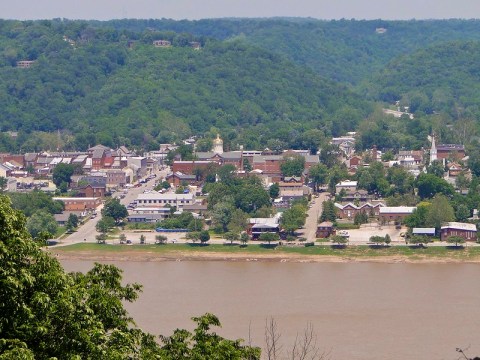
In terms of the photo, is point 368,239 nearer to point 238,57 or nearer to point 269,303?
point 269,303

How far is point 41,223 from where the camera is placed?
1007 inches

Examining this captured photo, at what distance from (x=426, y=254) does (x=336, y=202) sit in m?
6.16

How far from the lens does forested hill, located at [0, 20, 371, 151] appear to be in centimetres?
4472

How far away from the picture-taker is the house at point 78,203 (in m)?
28.6

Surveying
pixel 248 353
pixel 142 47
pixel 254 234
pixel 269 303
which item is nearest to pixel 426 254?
pixel 254 234

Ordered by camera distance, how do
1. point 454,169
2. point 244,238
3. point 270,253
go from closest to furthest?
point 270,253, point 244,238, point 454,169

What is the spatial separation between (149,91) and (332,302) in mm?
32390

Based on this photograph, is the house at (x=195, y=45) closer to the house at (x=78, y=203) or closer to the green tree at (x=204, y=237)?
the house at (x=78, y=203)

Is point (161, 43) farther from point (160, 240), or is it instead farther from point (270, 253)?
point (270, 253)

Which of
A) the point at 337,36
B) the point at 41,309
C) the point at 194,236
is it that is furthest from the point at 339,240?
the point at 337,36

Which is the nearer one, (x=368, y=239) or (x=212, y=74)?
(x=368, y=239)

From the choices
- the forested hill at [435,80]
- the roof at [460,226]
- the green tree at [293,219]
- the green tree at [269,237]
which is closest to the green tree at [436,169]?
the green tree at [293,219]

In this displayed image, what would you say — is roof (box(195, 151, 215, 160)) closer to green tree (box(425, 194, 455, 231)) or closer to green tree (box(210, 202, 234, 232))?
green tree (box(210, 202, 234, 232))

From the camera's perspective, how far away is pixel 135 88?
49188mm
